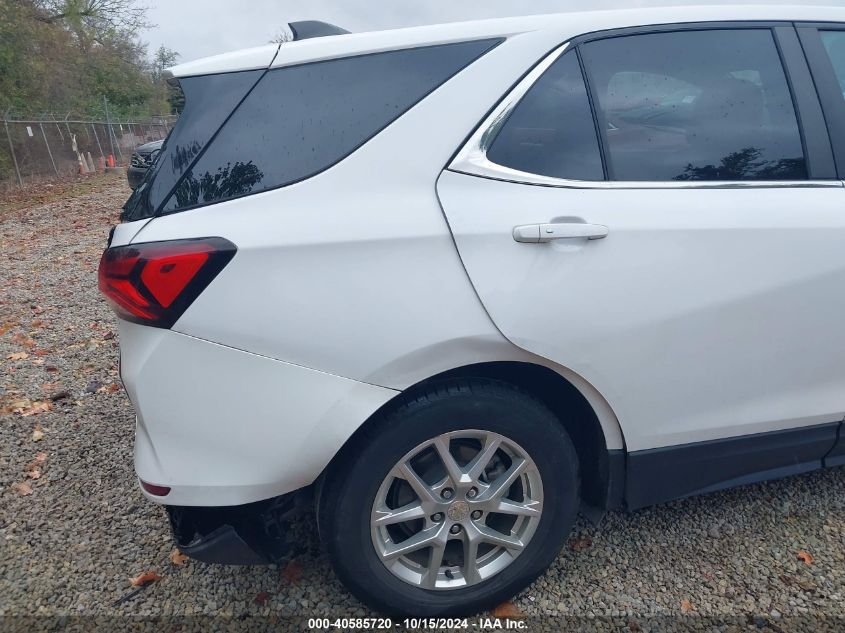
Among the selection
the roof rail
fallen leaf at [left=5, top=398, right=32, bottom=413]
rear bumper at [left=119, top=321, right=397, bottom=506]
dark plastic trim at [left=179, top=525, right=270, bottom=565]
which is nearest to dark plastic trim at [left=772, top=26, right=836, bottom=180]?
the roof rail

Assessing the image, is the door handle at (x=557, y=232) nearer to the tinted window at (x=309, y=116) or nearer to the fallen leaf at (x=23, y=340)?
the tinted window at (x=309, y=116)

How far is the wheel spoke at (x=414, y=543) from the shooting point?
6.23ft

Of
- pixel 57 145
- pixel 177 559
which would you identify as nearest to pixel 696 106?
pixel 177 559

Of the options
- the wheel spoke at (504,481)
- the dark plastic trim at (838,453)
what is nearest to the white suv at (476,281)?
the wheel spoke at (504,481)

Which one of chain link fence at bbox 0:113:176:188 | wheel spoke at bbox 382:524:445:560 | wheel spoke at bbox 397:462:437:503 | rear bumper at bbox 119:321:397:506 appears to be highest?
rear bumper at bbox 119:321:397:506

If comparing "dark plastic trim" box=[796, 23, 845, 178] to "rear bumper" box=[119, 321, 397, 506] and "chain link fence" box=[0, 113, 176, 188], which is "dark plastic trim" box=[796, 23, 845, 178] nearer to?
"rear bumper" box=[119, 321, 397, 506]

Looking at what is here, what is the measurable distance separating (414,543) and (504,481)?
13.5 inches

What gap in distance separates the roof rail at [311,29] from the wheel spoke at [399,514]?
150 cm

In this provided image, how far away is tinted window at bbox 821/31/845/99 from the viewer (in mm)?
2115

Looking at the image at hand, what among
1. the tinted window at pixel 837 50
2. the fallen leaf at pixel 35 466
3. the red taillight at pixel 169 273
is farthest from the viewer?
the fallen leaf at pixel 35 466

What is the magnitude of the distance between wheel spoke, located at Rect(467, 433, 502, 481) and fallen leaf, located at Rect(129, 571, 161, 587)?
1.28m

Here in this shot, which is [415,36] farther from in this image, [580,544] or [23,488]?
[23,488]

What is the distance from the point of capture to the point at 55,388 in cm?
379

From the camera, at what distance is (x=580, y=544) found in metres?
2.37
